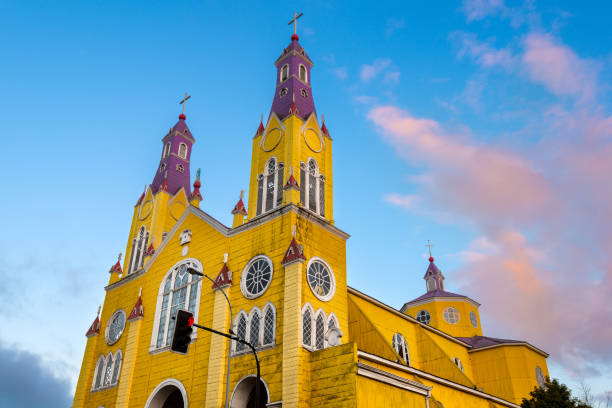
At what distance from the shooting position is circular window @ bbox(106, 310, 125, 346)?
3512 cm

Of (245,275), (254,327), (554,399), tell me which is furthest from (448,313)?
(254,327)

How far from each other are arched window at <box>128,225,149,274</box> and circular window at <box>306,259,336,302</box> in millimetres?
17036

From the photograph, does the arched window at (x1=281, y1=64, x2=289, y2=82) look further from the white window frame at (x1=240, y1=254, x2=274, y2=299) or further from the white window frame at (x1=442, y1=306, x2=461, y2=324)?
the white window frame at (x1=442, y1=306, x2=461, y2=324)

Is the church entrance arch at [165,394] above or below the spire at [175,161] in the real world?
below

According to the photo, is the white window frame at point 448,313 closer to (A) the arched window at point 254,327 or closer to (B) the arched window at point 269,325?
(A) the arched window at point 254,327

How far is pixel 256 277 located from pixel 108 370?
14161 mm

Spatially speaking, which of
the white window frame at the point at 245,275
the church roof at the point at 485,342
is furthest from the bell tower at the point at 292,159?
the church roof at the point at 485,342

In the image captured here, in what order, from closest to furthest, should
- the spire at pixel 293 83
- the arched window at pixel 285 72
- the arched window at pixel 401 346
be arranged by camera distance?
the spire at pixel 293 83 < the arched window at pixel 401 346 < the arched window at pixel 285 72

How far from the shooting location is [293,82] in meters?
35.7

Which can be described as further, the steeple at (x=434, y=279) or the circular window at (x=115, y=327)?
the steeple at (x=434, y=279)

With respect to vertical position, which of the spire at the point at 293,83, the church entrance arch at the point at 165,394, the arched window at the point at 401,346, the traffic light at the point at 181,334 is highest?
the spire at the point at 293,83

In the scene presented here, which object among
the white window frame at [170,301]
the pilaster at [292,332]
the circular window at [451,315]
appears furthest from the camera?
the circular window at [451,315]

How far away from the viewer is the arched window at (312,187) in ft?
101

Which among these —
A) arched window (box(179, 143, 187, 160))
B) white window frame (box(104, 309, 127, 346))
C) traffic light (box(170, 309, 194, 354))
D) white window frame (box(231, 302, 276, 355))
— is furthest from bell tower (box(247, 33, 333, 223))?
traffic light (box(170, 309, 194, 354))
